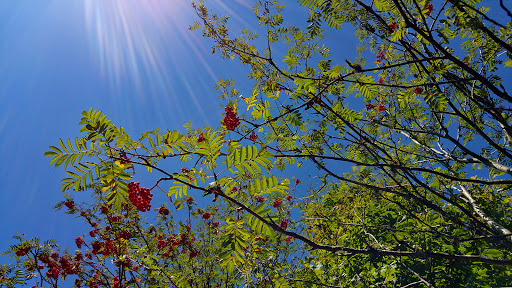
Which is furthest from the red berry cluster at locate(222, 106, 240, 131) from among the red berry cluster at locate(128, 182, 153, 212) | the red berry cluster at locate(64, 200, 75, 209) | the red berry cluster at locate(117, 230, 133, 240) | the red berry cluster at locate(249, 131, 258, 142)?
the red berry cluster at locate(64, 200, 75, 209)

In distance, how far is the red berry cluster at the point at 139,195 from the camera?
2.20m

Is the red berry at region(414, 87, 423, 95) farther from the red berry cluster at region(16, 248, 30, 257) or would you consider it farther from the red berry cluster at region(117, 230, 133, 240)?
the red berry cluster at region(16, 248, 30, 257)

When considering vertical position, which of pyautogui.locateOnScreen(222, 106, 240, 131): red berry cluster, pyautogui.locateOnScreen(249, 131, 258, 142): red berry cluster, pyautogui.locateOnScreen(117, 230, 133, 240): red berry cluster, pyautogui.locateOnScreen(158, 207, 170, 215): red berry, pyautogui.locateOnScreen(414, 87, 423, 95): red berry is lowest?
pyautogui.locateOnScreen(414, 87, 423, 95): red berry

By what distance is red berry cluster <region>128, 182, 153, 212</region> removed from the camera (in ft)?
7.22

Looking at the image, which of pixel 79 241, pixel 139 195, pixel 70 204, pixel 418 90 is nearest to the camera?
pixel 139 195

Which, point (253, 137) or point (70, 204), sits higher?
point (70, 204)

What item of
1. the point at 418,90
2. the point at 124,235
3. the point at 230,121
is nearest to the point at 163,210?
the point at 124,235

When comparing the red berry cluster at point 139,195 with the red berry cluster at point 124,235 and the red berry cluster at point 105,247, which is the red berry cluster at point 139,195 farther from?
the red berry cluster at point 105,247

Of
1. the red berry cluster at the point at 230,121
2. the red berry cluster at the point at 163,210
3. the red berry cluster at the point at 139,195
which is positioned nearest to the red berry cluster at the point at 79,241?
the red berry cluster at the point at 163,210

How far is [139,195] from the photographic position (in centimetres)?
223

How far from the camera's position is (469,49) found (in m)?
4.28

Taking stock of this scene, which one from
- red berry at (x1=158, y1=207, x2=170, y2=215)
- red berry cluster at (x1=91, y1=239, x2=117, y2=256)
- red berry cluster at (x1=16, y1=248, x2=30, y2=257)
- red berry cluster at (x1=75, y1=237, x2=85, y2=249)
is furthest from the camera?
red berry at (x1=158, y1=207, x2=170, y2=215)

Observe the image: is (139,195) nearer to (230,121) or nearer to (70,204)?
(230,121)

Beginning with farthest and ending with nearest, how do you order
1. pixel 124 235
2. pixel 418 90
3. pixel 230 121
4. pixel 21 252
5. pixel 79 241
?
1. pixel 79 241
2. pixel 21 252
3. pixel 124 235
4. pixel 418 90
5. pixel 230 121
